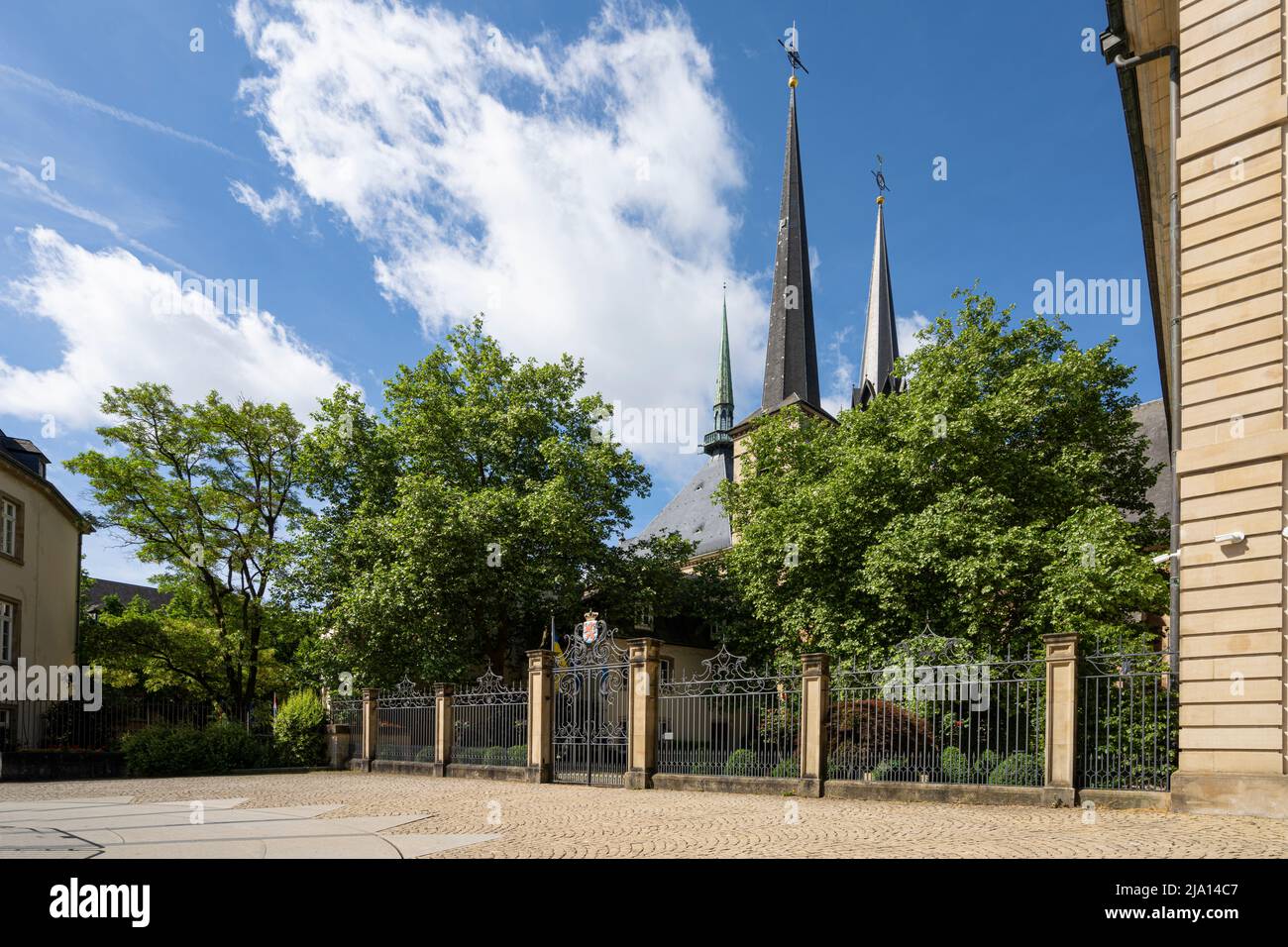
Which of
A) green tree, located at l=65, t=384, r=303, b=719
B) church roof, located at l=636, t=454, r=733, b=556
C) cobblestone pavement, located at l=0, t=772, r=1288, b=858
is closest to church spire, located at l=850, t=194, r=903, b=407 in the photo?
church roof, located at l=636, t=454, r=733, b=556

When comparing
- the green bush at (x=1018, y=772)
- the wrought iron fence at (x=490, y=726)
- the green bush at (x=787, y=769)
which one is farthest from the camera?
the wrought iron fence at (x=490, y=726)

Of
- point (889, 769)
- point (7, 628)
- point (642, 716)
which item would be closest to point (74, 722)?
point (7, 628)

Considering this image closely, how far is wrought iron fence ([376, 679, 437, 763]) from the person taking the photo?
2176 centimetres

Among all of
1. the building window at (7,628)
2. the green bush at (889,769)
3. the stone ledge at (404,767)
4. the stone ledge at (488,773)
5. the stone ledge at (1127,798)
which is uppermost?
the building window at (7,628)

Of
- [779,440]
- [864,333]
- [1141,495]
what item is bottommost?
[1141,495]

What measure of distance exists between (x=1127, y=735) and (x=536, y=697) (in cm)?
1050

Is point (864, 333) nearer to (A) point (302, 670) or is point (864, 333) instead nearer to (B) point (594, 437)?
(B) point (594, 437)

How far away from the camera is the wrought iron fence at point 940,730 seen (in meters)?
13.0

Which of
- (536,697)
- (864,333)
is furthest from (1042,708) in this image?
(864,333)

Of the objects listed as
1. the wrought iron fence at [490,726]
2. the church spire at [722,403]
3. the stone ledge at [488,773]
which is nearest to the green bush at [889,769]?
the stone ledge at [488,773]

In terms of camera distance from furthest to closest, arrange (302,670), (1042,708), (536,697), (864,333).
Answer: (864,333) → (302,670) → (536,697) → (1042,708)

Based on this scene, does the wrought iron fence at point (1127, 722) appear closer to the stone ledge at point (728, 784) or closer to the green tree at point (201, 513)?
the stone ledge at point (728, 784)

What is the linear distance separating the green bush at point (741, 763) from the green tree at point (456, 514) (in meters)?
10.3

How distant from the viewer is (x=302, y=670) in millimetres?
28422
